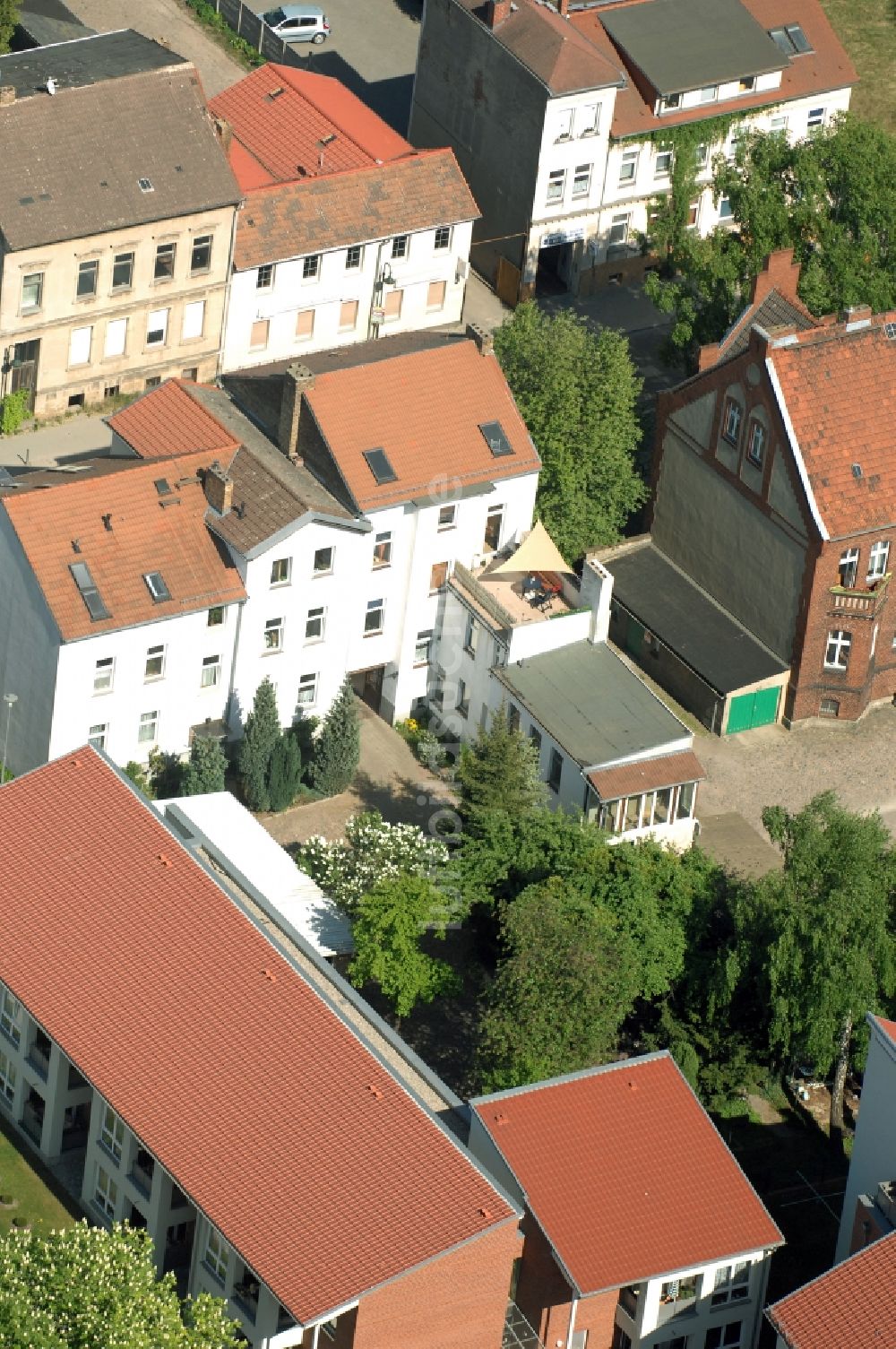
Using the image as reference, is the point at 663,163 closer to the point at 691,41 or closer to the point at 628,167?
the point at 628,167

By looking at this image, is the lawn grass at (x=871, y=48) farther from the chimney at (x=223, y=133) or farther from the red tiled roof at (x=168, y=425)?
the red tiled roof at (x=168, y=425)

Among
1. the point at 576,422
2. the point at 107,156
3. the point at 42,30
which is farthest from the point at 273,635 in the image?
the point at 42,30

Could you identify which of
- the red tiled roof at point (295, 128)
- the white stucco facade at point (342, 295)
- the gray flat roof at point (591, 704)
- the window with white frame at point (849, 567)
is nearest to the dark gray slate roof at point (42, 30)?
the red tiled roof at point (295, 128)

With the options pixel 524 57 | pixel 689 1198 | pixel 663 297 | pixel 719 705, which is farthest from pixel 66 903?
pixel 524 57

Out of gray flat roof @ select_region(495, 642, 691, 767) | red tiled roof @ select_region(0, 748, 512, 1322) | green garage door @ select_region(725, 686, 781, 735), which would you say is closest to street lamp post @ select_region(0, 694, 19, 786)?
red tiled roof @ select_region(0, 748, 512, 1322)

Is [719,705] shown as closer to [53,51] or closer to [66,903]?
[66,903]
